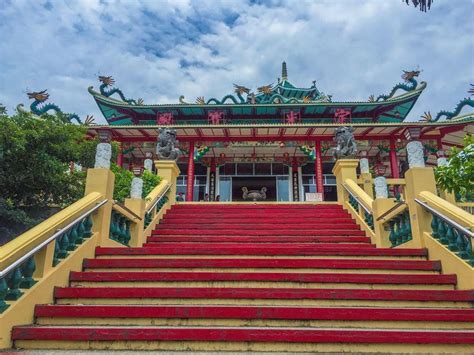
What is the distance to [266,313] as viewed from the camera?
329cm

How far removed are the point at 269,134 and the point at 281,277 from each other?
43.5ft

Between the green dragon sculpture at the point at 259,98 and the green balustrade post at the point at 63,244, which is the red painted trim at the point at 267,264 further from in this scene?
the green dragon sculpture at the point at 259,98

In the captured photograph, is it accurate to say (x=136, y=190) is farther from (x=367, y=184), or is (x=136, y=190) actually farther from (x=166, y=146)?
(x=367, y=184)

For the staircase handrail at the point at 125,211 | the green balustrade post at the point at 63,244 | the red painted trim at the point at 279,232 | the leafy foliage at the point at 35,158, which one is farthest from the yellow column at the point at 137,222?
the leafy foliage at the point at 35,158

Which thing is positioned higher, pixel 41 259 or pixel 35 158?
pixel 35 158

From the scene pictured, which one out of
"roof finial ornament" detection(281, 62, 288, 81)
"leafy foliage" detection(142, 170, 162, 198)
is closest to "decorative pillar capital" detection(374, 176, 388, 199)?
"leafy foliage" detection(142, 170, 162, 198)

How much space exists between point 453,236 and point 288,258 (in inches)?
79.8

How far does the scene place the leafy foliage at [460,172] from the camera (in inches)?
171

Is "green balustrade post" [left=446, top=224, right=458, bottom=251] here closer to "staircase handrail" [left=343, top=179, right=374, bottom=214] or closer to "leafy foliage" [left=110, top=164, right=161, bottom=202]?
"staircase handrail" [left=343, top=179, right=374, bottom=214]

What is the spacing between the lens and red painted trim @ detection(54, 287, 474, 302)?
3.65m

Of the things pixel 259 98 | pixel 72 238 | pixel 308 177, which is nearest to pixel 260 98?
pixel 259 98

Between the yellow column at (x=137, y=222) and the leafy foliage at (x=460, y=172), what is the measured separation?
4.72 m

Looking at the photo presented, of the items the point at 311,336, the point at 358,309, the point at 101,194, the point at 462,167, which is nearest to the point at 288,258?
the point at 358,309

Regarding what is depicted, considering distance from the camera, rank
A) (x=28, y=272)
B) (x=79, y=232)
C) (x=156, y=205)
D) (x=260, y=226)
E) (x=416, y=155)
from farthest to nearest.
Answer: (x=156, y=205) → (x=260, y=226) → (x=416, y=155) → (x=79, y=232) → (x=28, y=272)
